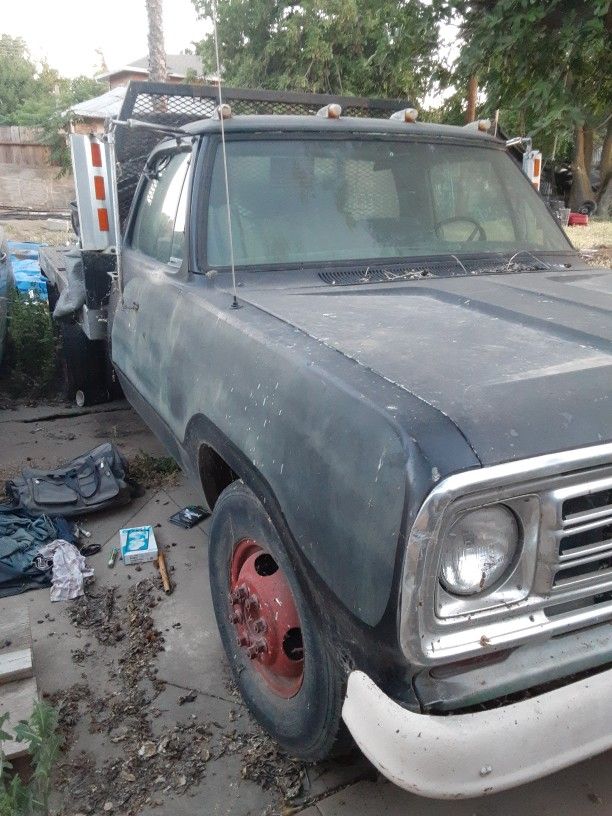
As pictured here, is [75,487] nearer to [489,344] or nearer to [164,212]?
[164,212]

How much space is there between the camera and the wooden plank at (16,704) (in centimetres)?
226

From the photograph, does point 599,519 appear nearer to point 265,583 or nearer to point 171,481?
point 265,583

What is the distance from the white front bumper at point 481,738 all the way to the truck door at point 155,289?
163 cm

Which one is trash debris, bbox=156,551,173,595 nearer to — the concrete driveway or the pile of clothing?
the concrete driveway

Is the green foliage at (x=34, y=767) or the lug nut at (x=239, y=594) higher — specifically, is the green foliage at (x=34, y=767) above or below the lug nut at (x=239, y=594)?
below

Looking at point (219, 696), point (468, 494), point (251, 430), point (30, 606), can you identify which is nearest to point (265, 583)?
point (251, 430)

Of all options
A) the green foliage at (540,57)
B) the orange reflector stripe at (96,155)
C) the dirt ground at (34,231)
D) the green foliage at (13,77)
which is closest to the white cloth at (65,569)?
the orange reflector stripe at (96,155)

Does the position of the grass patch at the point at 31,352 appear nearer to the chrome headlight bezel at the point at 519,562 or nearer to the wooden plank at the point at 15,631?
the wooden plank at the point at 15,631

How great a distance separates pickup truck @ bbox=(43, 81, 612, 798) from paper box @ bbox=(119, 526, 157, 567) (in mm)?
702

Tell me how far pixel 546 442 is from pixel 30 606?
256cm

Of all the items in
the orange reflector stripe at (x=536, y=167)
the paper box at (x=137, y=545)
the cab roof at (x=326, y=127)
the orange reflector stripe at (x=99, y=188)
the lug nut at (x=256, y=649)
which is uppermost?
the cab roof at (x=326, y=127)

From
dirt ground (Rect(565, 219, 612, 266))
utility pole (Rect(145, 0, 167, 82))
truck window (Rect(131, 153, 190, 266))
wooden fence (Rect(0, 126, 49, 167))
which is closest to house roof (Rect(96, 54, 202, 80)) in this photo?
wooden fence (Rect(0, 126, 49, 167))

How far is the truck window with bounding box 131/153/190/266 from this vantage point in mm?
3201

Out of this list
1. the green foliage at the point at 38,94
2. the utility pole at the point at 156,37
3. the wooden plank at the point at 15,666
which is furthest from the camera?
the green foliage at the point at 38,94
